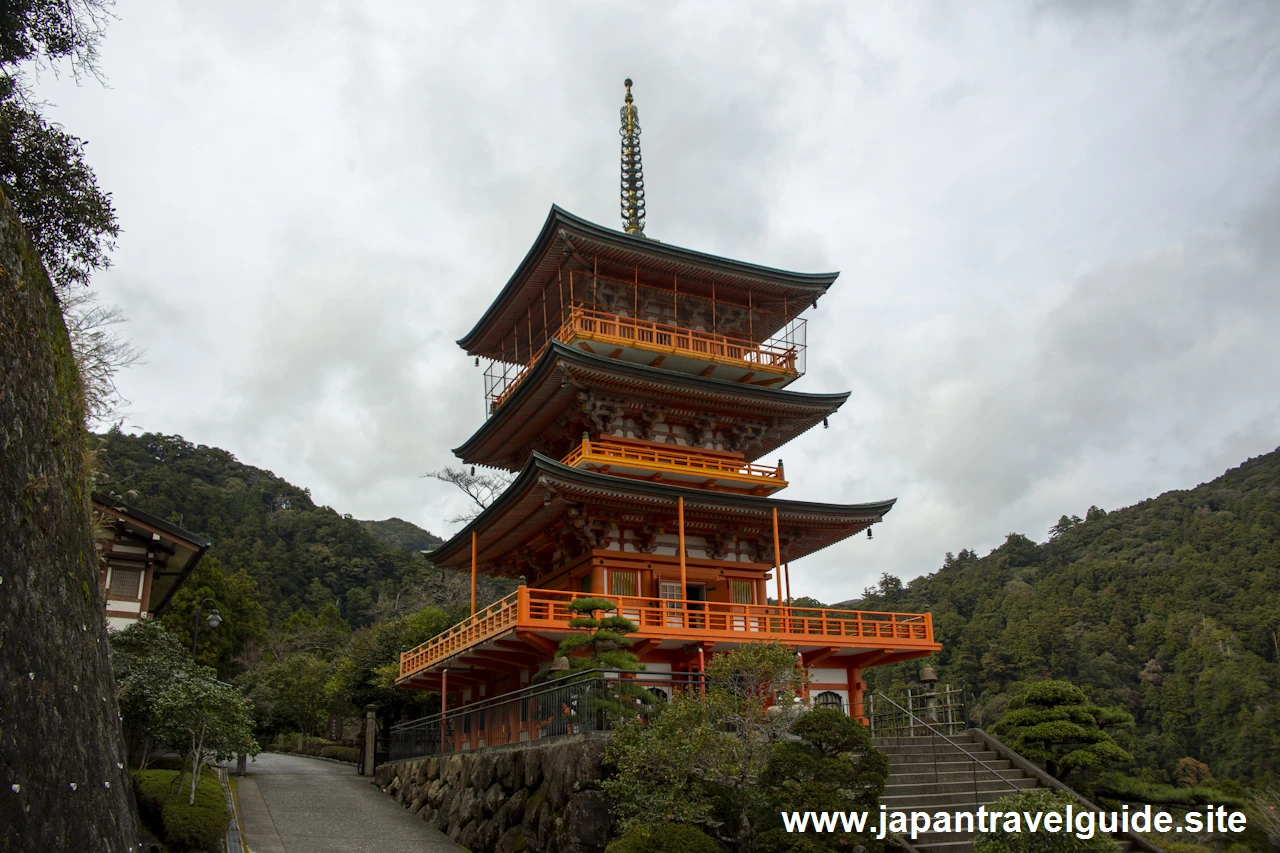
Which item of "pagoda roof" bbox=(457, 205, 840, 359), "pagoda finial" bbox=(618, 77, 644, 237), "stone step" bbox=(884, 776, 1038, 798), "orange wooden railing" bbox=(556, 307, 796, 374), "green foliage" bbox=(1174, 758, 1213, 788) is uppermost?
"pagoda finial" bbox=(618, 77, 644, 237)

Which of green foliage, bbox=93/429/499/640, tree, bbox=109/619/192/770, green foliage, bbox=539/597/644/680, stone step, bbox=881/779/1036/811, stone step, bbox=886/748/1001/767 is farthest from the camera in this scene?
green foliage, bbox=93/429/499/640

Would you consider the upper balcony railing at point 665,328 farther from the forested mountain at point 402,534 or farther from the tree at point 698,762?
the forested mountain at point 402,534

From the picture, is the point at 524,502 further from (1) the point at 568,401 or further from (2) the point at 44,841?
(2) the point at 44,841

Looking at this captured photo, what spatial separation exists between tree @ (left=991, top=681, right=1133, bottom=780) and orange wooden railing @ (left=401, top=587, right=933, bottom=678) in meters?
3.86

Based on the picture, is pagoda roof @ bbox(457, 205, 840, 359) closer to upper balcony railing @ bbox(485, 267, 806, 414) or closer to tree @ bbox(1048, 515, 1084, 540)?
upper balcony railing @ bbox(485, 267, 806, 414)

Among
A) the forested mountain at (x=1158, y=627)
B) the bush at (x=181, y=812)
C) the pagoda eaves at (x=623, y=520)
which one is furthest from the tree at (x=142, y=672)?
the forested mountain at (x=1158, y=627)

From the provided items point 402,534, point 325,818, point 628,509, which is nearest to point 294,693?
point 325,818

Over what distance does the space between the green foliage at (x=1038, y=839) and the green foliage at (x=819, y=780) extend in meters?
1.78

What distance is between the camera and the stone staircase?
16.2m

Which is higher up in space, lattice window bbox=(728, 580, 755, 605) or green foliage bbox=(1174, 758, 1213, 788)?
lattice window bbox=(728, 580, 755, 605)

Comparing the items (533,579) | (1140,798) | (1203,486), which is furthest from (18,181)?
(1203,486)

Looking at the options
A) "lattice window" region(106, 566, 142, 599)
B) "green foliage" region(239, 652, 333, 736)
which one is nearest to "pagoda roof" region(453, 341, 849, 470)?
"lattice window" region(106, 566, 142, 599)

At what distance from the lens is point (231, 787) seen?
82.3ft

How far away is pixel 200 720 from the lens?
1766 cm
